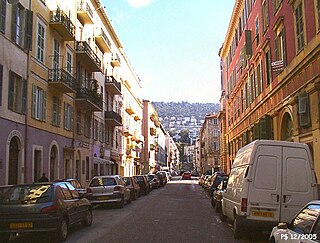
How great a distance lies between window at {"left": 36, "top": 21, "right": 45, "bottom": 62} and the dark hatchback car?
1339 cm

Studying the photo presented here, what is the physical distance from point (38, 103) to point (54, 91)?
2880mm

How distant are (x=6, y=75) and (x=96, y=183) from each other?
658 cm

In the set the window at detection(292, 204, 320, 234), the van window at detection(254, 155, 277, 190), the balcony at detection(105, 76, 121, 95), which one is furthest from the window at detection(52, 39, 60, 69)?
the window at detection(292, 204, 320, 234)

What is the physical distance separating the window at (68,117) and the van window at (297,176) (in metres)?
19.9

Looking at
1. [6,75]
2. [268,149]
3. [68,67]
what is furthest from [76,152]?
[268,149]

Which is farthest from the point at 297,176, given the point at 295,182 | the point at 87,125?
the point at 87,125

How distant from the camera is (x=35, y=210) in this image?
10383 mm

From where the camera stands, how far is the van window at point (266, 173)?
1065 cm

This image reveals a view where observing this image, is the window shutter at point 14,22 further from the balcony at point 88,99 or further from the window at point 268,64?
the window at point 268,64

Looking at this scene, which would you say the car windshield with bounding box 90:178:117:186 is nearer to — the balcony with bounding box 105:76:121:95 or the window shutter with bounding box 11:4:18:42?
the window shutter with bounding box 11:4:18:42

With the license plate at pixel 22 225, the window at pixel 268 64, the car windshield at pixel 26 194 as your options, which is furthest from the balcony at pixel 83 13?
the license plate at pixel 22 225

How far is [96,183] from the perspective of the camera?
21.0m

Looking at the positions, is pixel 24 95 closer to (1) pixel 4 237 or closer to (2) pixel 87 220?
(2) pixel 87 220

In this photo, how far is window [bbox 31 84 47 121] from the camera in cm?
2222
